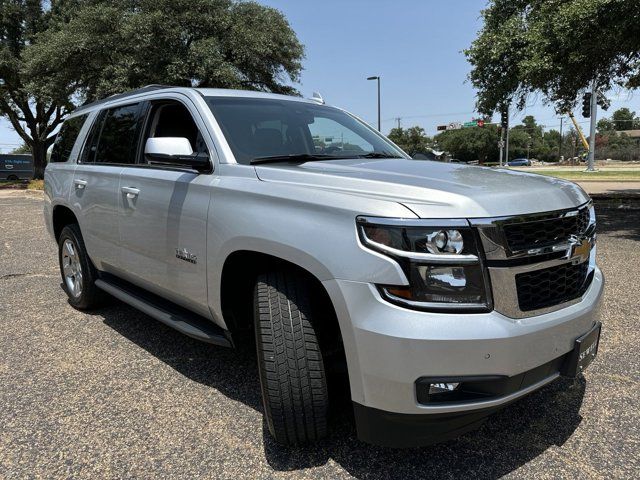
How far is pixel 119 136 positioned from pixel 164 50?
13.5 m

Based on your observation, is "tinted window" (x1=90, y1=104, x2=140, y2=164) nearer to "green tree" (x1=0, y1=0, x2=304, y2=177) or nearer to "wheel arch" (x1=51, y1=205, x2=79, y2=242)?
"wheel arch" (x1=51, y1=205, x2=79, y2=242)

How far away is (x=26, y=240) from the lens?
29.4 feet

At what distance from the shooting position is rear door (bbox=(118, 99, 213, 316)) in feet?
9.61

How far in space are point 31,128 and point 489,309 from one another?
1311 inches

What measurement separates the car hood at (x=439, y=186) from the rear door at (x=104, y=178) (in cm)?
158

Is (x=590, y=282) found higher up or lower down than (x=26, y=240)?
higher up

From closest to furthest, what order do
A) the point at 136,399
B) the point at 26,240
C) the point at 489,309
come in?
the point at 489,309 → the point at 136,399 → the point at 26,240

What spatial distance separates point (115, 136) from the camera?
4117 mm

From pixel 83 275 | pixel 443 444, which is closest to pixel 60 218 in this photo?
pixel 83 275

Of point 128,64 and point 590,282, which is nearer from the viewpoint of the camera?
point 590,282

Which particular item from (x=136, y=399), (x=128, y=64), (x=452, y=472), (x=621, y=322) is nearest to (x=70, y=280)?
(x=136, y=399)

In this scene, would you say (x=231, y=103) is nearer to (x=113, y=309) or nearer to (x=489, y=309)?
(x=489, y=309)

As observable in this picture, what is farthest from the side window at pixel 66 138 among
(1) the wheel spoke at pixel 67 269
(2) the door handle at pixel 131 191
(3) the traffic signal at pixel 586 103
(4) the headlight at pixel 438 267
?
(3) the traffic signal at pixel 586 103

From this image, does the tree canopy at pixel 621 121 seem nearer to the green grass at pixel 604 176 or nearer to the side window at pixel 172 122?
the green grass at pixel 604 176
